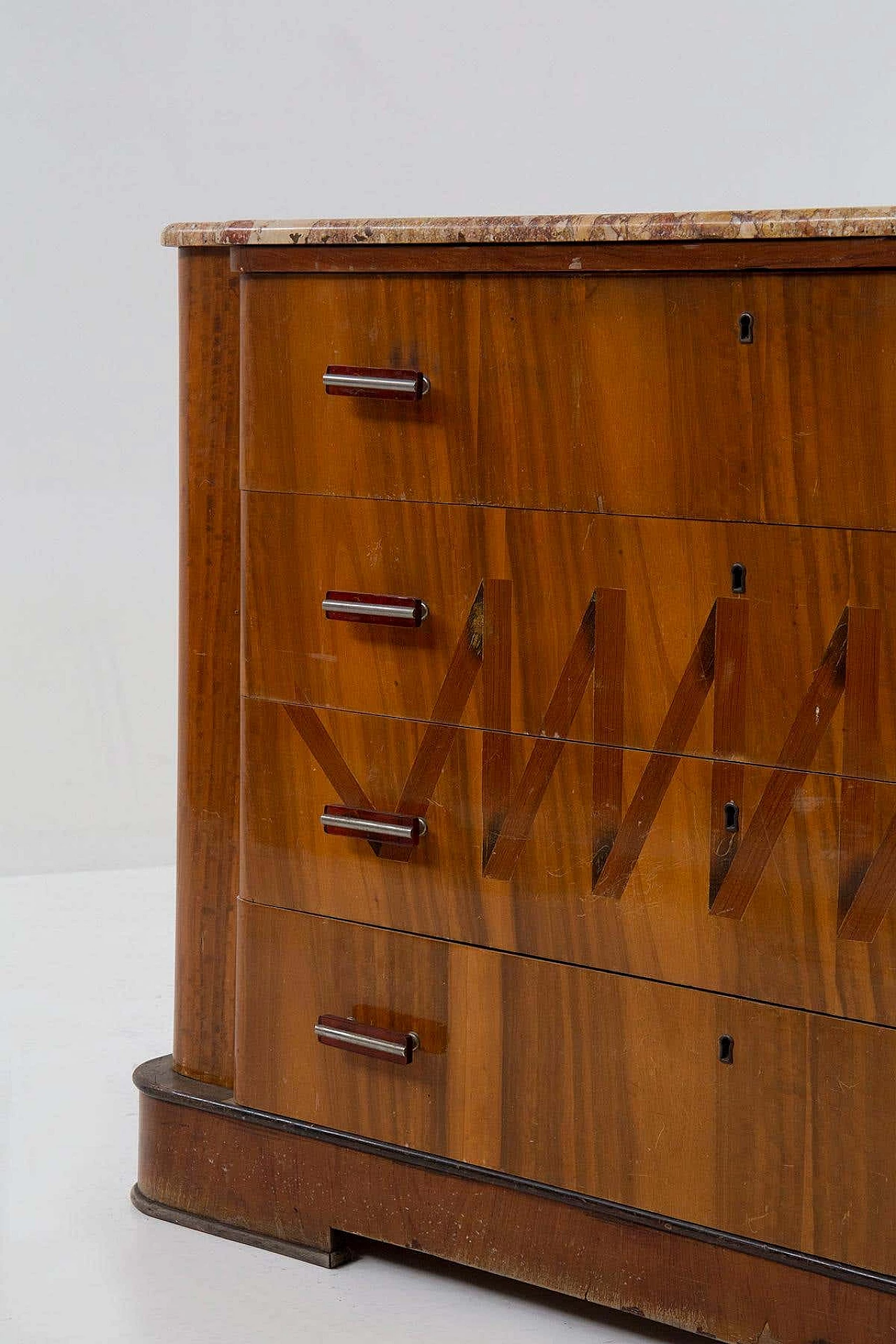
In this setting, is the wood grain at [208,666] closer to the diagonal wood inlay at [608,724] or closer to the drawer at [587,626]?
the drawer at [587,626]

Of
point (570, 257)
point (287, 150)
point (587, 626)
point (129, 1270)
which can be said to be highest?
point (287, 150)

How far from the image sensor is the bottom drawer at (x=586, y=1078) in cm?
148

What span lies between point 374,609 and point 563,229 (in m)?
0.42

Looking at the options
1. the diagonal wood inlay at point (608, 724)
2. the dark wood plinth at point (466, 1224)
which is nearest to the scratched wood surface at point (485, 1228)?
the dark wood plinth at point (466, 1224)

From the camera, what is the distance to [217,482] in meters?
1.78

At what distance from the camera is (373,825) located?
5.48ft

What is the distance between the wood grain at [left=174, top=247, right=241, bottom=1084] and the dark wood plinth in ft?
0.28

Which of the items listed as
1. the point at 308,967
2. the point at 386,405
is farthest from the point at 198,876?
the point at 386,405

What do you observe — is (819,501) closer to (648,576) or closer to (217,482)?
(648,576)

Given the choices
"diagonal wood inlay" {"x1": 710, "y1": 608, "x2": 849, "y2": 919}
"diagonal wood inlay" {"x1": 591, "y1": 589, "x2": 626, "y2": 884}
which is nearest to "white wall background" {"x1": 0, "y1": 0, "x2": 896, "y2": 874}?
"diagonal wood inlay" {"x1": 591, "y1": 589, "x2": 626, "y2": 884}

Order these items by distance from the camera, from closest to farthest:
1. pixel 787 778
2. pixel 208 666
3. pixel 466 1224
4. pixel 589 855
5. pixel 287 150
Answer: pixel 787 778 < pixel 589 855 < pixel 466 1224 < pixel 208 666 < pixel 287 150

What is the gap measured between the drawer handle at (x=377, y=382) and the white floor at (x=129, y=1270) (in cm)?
94

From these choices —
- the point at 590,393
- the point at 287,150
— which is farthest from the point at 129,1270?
the point at 287,150

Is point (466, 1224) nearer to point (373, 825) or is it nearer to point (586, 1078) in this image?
point (586, 1078)
